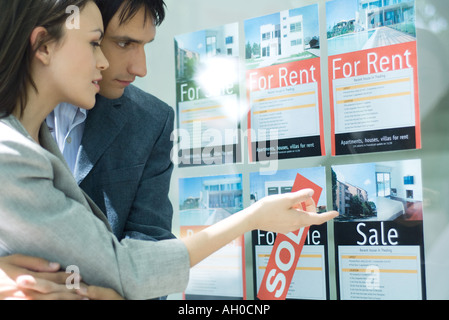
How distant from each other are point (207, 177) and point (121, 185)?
1.15ft

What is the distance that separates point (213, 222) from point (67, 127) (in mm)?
512

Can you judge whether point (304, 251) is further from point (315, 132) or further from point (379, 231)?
point (315, 132)

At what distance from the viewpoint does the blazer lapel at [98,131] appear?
1.20 metres

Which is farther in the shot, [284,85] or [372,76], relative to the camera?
[284,85]

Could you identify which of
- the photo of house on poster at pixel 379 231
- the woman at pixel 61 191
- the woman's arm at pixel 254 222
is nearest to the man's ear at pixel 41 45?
the woman at pixel 61 191

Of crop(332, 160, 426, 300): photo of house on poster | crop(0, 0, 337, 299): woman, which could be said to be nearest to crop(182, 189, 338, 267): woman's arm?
crop(0, 0, 337, 299): woman

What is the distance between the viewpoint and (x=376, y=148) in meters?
1.22

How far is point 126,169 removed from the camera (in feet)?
4.06

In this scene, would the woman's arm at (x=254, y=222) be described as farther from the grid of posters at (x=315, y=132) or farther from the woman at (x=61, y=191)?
the grid of posters at (x=315, y=132)

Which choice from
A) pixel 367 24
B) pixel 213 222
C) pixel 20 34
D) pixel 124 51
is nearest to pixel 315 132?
pixel 367 24

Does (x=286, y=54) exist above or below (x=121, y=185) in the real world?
above

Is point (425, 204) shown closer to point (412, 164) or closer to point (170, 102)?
point (412, 164)

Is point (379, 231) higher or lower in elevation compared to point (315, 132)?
lower
